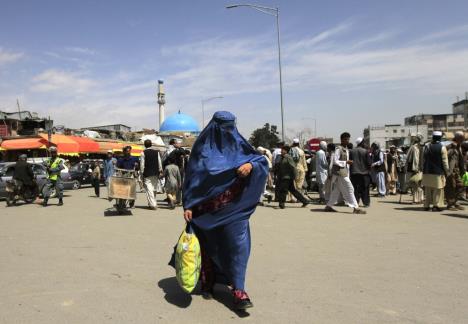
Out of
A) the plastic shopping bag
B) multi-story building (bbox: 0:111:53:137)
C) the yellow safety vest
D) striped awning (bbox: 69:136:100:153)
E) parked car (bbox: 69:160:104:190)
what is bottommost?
parked car (bbox: 69:160:104:190)

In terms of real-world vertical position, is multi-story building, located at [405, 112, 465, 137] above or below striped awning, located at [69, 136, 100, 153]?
above

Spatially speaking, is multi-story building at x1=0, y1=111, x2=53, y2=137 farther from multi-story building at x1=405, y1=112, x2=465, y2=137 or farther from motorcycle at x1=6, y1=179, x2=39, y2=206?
multi-story building at x1=405, y1=112, x2=465, y2=137

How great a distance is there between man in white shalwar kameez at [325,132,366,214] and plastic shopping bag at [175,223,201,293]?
661 centimetres

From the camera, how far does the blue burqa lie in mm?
3855

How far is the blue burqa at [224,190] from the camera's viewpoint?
3855 mm

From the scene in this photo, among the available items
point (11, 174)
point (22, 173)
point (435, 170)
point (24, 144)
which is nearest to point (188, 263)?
point (435, 170)

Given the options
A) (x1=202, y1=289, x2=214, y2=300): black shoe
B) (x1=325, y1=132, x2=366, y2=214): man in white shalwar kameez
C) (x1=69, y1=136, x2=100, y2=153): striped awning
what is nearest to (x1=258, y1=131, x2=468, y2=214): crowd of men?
(x1=325, y1=132, x2=366, y2=214): man in white shalwar kameez

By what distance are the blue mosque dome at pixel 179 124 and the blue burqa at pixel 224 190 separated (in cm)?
6784

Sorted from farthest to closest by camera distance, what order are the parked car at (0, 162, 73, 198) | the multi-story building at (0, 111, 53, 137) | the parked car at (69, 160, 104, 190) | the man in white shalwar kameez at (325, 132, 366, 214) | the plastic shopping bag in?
the multi-story building at (0, 111, 53, 137) → the parked car at (69, 160, 104, 190) → the parked car at (0, 162, 73, 198) → the man in white shalwar kameez at (325, 132, 366, 214) → the plastic shopping bag

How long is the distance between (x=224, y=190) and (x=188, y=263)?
72cm

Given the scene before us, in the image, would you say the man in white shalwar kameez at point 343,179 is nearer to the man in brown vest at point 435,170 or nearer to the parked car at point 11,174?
the man in brown vest at point 435,170

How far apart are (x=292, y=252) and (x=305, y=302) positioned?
6.57 ft

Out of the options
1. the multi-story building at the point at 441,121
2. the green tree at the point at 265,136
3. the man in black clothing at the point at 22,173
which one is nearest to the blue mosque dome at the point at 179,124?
the green tree at the point at 265,136

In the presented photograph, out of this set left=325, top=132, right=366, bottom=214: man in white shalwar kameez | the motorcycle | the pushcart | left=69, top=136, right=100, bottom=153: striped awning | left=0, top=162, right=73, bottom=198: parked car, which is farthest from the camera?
left=69, top=136, right=100, bottom=153: striped awning
